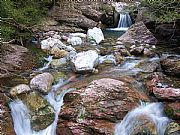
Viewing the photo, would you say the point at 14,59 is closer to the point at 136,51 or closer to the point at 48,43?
the point at 48,43

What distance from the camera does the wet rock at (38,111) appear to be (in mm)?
5289

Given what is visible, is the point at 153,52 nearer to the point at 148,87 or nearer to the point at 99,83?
the point at 148,87

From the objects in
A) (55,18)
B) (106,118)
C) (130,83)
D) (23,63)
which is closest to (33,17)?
(55,18)

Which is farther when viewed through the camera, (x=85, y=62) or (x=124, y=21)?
(x=124, y=21)

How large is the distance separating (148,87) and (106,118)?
1.11 metres

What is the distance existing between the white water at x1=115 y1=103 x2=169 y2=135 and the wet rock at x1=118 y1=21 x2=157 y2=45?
3889 mm

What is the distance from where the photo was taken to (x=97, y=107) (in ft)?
17.0

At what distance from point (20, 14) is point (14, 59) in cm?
161

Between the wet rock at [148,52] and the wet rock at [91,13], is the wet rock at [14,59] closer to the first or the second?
the wet rock at [148,52]

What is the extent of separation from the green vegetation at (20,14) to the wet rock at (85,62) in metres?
1.40

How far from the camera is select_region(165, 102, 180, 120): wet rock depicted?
197 inches

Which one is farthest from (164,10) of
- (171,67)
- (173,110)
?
(173,110)

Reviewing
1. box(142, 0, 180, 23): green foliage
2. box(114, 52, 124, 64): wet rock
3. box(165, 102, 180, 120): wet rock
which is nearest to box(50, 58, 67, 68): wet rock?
box(114, 52, 124, 64): wet rock

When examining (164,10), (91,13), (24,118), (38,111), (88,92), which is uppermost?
(164,10)
